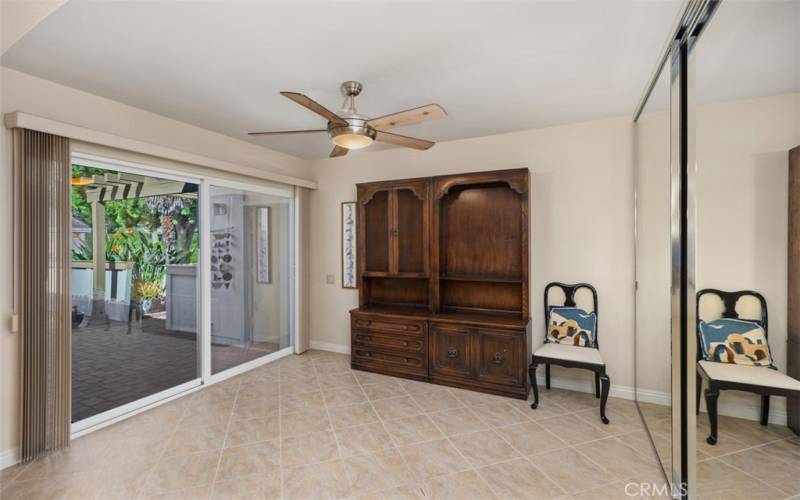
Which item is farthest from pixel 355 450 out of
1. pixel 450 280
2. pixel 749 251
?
pixel 749 251

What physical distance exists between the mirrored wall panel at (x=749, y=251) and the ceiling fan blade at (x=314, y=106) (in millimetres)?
1811

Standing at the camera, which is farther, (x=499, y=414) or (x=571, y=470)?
(x=499, y=414)

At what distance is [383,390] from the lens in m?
3.56

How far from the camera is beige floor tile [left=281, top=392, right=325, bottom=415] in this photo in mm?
3168

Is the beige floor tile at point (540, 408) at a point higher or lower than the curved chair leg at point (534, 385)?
lower

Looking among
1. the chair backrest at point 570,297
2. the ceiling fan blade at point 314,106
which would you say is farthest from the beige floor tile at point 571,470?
Result: the ceiling fan blade at point 314,106

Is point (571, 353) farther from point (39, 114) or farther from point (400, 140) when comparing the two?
point (39, 114)

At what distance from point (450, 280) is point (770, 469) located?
2825mm

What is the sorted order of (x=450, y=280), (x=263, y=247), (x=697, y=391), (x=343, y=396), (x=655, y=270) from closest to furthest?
(x=697, y=391) < (x=655, y=270) < (x=343, y=396) < (x=450, y=280) < (x=263, y=247)

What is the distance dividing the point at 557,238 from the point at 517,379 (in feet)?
4.62

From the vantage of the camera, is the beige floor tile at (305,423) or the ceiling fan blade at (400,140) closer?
the ceiling fan blade at (400,140)

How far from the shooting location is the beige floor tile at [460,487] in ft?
6.81

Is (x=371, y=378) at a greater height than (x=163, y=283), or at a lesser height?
lesser

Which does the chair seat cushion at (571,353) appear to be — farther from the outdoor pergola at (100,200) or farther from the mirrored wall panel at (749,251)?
the outdoor pergola at (100,200)
